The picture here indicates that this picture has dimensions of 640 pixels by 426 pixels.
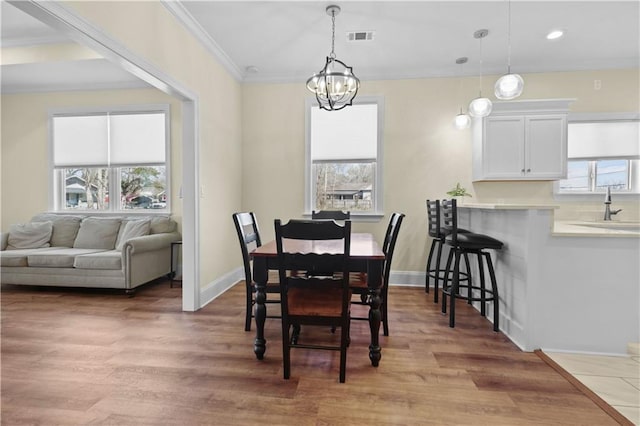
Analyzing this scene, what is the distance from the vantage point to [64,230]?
4.08 meters

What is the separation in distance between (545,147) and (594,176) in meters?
0.85

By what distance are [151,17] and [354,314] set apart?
309 centimetres

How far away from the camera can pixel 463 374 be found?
1.83 m

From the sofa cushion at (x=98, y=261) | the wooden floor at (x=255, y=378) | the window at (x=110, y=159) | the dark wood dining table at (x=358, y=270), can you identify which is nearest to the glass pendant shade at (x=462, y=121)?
the wooden floor at (x=255, y=378)

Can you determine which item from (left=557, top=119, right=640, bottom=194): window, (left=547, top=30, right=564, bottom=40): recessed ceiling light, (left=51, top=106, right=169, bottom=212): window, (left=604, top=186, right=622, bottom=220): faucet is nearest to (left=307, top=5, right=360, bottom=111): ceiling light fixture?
(left=547, top=30, right=564, bottom=40): recessed ceiling light

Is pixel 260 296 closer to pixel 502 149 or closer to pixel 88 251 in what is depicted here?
pixel 88 251

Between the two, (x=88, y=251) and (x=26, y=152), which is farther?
(x=26, y=152)

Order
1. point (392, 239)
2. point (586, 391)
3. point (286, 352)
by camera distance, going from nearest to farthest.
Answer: point (586, 391)
point (286, 352)
point (392, 239)

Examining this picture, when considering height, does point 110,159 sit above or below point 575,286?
above

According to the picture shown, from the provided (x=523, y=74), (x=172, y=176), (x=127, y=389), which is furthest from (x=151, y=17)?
(x=523, y=74)

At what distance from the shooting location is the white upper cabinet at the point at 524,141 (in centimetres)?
353

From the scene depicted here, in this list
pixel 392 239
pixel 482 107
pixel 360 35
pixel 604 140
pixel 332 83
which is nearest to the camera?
pixel 392 239

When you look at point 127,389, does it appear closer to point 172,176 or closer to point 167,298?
point 167,298

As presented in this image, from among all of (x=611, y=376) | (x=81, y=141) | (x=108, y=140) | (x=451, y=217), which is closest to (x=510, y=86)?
(x=451, y=217)
